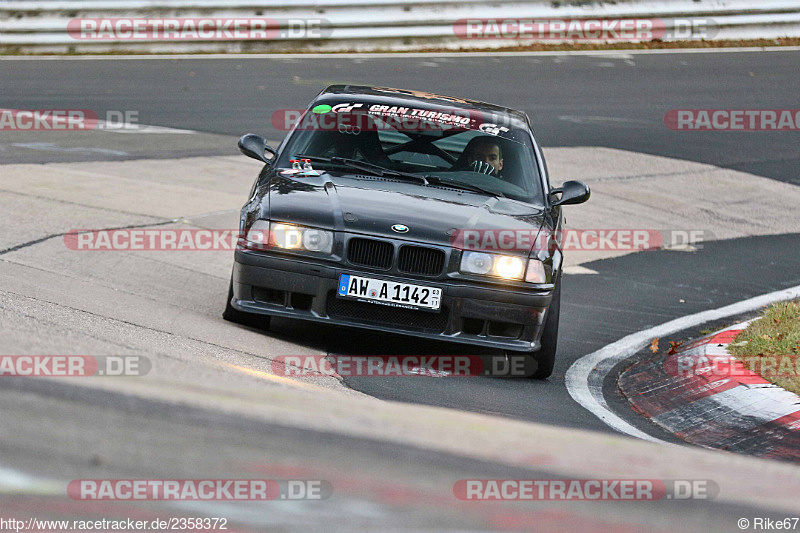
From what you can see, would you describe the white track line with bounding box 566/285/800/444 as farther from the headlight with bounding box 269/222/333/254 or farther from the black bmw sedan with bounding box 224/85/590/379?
the headlight with bounding box 269/222/333/254

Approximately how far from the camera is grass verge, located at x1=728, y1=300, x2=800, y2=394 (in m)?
6.50

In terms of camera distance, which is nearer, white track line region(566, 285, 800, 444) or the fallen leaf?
white track line region(566, 285, 800, 444)

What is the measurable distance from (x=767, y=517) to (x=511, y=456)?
0.71m

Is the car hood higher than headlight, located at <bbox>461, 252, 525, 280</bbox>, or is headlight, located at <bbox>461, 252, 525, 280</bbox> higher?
the car hood

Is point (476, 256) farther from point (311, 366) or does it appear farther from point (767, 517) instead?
point (767, 517)

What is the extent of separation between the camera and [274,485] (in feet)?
10.4

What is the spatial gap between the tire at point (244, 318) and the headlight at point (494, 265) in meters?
1.26

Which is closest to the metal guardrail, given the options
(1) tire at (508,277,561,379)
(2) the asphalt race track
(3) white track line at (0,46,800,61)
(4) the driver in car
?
(3) white track line at (0,46,800,61)

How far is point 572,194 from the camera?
7.60m

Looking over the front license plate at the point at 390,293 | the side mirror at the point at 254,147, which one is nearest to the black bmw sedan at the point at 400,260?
the front license plate at the point at 390,293

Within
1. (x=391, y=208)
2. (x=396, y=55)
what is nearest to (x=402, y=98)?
(x=391, y=208)

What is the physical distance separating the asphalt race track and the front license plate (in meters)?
0.42

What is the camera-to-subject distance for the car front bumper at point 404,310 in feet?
21.2

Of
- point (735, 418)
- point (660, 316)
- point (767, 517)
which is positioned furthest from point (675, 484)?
point (660, 316)
